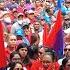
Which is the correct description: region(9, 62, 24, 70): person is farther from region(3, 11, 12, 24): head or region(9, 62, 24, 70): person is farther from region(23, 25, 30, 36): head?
region(3, 11, 12, 24): head

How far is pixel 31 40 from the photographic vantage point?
10.5 metres

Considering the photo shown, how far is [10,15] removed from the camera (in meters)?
13.1

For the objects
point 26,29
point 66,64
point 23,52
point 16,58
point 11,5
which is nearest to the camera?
point 66,64

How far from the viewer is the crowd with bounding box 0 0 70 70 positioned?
8633 millimetres

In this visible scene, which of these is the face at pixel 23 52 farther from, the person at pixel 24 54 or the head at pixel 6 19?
the head at pixel 6 19

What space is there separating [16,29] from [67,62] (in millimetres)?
3365

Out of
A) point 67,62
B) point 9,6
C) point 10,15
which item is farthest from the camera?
point 9,6

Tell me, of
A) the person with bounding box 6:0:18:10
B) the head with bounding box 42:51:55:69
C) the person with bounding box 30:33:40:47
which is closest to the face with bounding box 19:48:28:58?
the head with bounding box 42:51:55:69

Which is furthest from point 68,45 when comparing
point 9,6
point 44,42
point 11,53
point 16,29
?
point 9,6

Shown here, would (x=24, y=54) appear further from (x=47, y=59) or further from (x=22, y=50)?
(x=47, y=59)

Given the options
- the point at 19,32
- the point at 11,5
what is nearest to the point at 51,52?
the point at 19,32

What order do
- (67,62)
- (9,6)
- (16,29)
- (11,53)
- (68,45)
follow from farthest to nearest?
(9,6), (16,29), (68,45), (11,53), (67,62)

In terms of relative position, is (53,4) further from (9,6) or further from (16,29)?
(16,29)

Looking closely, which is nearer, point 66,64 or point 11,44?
point 66,64
